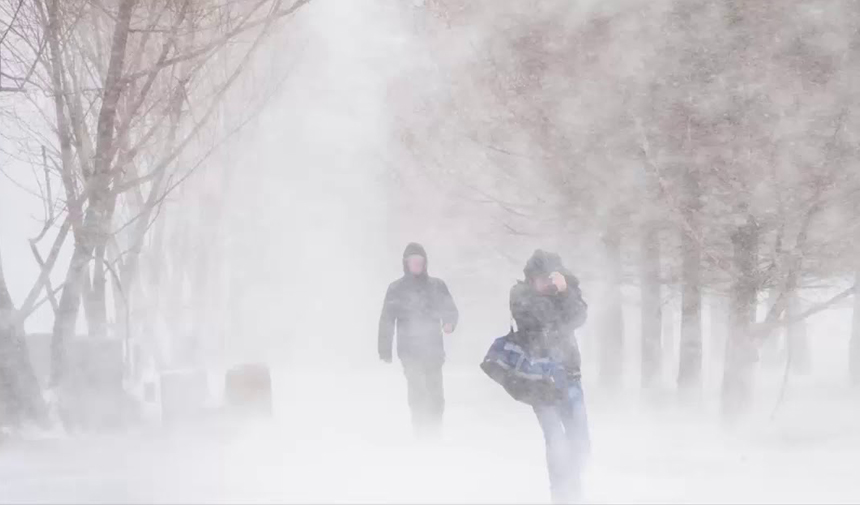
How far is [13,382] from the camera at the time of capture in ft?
33.2

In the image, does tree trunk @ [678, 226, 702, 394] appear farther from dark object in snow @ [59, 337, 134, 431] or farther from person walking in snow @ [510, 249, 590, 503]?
dark object in snow @ [59, 337, 134, 431]

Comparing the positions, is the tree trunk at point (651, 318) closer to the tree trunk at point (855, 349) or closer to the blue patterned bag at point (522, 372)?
the tree trunk at point (855, 349)

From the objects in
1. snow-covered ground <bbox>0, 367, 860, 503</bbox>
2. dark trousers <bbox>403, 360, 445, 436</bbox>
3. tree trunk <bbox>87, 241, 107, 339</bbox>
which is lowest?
snow-covered ground <bbox>0, 367, 860, 503</bbox>

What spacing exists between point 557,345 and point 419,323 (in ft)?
9.85

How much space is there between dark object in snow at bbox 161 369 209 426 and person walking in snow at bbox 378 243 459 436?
3229 millimetres

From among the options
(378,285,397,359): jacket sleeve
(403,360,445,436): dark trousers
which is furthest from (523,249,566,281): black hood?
(403,360,445,436): dark trousers

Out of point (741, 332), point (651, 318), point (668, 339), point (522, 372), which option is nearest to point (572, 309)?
point (522, 372)

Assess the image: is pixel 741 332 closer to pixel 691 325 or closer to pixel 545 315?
pixel 691 325

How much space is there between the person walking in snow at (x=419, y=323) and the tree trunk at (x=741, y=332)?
10.8 ft

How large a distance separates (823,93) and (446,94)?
581 centimetres

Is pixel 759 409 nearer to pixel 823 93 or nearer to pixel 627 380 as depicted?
pixel 823 93

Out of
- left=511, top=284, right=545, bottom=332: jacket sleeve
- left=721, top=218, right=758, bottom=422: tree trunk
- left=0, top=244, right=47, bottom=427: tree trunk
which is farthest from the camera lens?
left=721, top=218, right=758, bottom=422: tree trunk

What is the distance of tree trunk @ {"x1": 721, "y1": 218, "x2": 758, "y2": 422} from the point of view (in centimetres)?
1045

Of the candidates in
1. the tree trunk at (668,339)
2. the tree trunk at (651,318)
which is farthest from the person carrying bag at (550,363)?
the tree trunk at (668,339)
